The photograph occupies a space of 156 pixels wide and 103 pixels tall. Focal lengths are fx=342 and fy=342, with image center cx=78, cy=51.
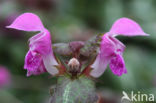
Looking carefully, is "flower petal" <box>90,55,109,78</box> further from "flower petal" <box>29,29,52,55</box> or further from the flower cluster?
"flower petal" <box>29,29,52,55</box>

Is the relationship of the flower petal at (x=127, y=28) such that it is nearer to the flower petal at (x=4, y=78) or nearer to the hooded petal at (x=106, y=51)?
the hooded petal at (x=106, y=51)

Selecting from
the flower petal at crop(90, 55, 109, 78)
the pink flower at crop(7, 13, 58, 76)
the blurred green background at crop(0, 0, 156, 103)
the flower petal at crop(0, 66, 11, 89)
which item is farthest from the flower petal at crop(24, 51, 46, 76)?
the flower petal at crop(0, 66, 11, 89)

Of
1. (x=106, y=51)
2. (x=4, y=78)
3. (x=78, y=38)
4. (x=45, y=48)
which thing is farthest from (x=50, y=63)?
(x=78, y=38)

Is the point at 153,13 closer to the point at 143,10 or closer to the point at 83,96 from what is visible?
the point at 143,10

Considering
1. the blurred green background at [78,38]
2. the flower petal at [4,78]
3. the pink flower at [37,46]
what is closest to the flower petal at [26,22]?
the pink flower at [37,46]

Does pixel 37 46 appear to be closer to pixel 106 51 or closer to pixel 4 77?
pixel 106 51

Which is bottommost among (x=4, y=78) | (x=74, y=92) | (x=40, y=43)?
(x=4, y=78)

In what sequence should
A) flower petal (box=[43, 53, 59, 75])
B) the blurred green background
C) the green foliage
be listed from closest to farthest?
the green foliage
flower petal (box=[43, 53, 59, 75])
the blurred green background
